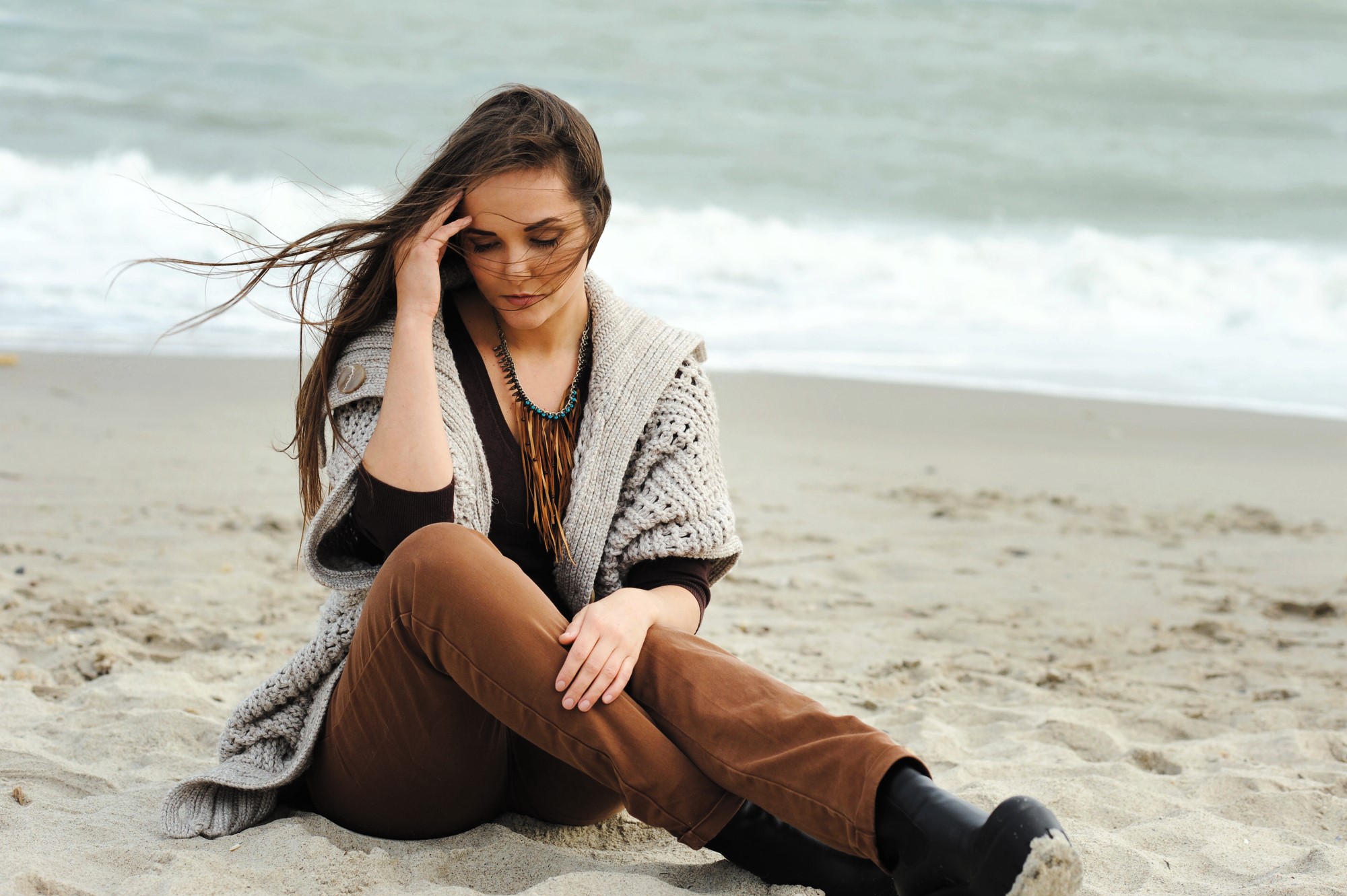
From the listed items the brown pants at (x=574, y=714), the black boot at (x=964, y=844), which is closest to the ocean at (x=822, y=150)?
the brown pants at (x=574, y=714)

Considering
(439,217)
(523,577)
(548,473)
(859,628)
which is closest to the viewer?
(523,577)

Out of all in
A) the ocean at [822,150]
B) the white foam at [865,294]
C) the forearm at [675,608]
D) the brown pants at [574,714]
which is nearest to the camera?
the brown pants at [574,714]

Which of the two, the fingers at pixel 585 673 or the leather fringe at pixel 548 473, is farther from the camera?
the leather fringe at pixel 548 473

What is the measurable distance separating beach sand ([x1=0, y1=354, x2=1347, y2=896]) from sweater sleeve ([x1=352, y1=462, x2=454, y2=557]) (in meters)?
0.57

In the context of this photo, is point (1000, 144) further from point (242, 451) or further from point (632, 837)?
point (632, 837)

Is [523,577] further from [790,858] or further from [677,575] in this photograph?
[790,858]

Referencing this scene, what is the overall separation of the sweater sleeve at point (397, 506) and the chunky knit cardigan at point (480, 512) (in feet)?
0.13

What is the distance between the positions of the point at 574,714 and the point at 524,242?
881 millimetres

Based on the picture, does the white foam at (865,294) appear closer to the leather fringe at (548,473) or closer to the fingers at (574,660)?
the leather fringe at (548,473)

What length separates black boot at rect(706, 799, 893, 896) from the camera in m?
1.84

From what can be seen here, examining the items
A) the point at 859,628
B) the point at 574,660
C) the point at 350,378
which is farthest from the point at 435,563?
the point at 859,628

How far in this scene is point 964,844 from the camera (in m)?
1.57

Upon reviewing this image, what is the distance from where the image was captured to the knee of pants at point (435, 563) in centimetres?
186

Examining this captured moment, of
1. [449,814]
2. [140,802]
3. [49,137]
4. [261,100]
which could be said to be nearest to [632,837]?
[449,814]
